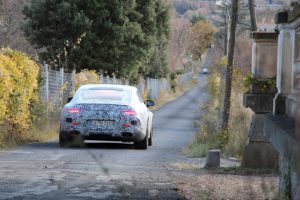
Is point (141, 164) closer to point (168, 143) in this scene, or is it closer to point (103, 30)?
point (168, 143)

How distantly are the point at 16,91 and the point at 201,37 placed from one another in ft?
404

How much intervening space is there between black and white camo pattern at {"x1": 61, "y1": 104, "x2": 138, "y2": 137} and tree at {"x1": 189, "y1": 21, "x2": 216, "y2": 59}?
113 m

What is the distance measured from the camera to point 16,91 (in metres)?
18.3

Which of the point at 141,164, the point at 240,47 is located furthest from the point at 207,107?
the point at 240,47

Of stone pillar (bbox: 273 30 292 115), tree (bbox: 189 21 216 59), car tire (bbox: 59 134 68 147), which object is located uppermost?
tree (bbox: 189 21 216 59)

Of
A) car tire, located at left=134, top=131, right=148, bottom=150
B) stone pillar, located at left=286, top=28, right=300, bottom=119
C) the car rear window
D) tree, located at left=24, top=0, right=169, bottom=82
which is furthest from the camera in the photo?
tree, located at left=24, top=0, right=169, bottom=82

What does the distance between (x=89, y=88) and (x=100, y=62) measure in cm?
1965

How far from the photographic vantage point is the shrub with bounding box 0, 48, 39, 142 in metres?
17.1

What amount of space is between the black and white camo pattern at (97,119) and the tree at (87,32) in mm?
18937

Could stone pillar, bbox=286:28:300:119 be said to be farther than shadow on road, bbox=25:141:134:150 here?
No

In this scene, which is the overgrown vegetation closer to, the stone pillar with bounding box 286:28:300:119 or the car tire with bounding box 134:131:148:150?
the car tire with bounding box 134:131:148:150

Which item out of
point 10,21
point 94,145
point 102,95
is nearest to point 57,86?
point 94,145

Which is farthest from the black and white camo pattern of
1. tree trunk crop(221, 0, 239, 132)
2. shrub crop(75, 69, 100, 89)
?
shrub crop(75, 69, 100, 89)

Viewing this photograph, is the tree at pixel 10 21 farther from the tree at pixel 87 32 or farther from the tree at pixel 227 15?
the tree at pixel 227 15
